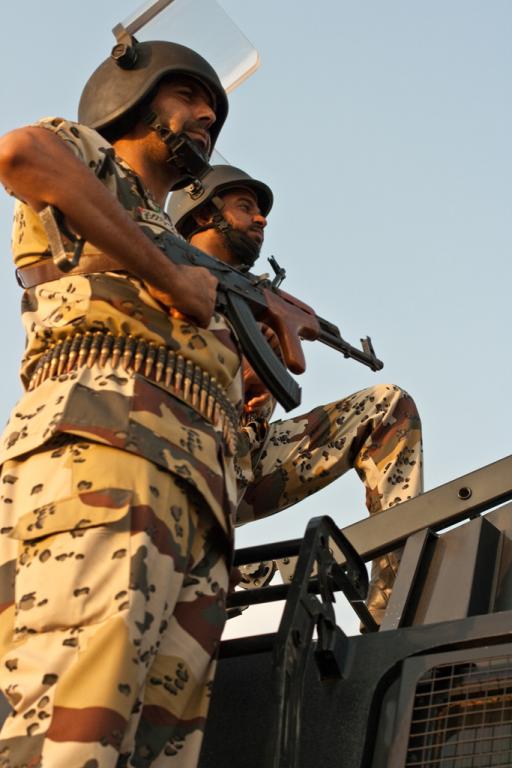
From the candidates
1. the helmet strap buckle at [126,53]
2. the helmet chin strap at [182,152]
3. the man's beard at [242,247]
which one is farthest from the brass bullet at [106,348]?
the man's beard at [242,247]

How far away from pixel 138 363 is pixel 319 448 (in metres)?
2.13

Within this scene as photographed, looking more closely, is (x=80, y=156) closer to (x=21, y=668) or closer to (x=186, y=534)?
(x=186, y=534)

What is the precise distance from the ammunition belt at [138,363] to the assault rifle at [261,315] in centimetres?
32

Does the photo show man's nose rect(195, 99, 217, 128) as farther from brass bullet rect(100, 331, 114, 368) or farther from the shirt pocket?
the shirt pocket

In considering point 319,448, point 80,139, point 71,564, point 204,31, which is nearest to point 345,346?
point 319,448

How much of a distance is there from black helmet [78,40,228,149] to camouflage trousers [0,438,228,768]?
4.17 ft

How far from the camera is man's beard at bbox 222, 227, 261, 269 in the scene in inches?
229

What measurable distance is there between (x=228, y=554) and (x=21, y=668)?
65 cm

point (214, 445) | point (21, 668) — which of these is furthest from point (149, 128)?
point (21, 668)

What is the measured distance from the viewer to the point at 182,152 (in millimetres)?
4141

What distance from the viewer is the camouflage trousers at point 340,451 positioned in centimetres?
534

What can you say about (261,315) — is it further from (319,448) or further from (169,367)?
(319,448)

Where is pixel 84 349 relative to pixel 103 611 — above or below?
above

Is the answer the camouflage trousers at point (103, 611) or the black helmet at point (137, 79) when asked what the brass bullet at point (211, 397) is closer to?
the camouflage trousers at point (103, 611)
